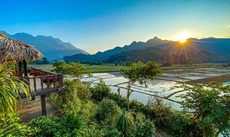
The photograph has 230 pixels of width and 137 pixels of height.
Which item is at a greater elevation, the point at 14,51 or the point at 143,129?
the point at 14,51

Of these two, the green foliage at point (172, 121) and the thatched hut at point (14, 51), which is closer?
the thatched hut at point (14, 51)

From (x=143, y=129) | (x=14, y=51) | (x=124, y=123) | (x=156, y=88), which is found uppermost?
(x=14, y=51)

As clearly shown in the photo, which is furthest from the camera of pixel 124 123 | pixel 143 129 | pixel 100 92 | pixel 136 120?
pixel 100 92

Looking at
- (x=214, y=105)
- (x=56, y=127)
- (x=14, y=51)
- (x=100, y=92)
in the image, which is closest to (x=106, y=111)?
(x=56, y=127)

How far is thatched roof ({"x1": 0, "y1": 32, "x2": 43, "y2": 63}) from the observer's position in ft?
16.3

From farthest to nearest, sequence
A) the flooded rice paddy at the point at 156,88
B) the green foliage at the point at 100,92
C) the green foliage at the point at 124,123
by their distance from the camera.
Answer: the flooded rice paddy at the point at 156,88 < the green foliage at the point at 100,92 < the green foliage at the point at 124,123

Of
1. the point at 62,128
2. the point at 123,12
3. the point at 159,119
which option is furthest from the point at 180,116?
the point at 123,12

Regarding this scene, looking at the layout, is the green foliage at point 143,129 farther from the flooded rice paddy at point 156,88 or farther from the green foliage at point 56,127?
the green foliage at point 56,127

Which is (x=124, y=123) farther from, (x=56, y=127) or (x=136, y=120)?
(x=56, y=127)

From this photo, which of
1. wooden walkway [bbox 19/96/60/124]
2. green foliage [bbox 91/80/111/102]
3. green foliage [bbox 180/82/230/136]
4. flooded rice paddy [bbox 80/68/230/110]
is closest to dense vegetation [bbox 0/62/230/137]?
green foliage [bbox 180/82/230/136]

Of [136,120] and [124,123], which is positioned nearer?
[124,123]

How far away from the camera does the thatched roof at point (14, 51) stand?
498cm

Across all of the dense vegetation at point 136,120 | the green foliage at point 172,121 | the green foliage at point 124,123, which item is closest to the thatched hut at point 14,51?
the dense vegetation at point 136,120

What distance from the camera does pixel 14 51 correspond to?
→ 5375 millimetres
